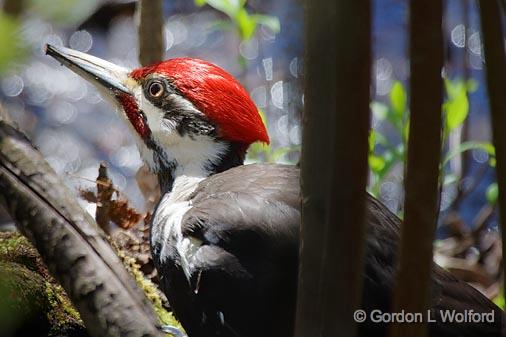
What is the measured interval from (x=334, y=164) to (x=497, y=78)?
0.21 metres

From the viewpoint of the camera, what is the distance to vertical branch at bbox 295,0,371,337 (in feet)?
3.55

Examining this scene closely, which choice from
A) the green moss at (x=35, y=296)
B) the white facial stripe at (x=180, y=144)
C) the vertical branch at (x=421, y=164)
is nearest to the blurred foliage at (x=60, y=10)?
the vertical branch at (x=421, y=164)

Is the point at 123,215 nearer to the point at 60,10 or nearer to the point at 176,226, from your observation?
the point at 176,226

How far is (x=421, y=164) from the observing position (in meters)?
1.14

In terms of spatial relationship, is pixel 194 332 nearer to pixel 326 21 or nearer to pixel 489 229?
pixel 326 21

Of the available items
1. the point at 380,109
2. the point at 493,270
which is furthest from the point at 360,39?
the point at 493,270

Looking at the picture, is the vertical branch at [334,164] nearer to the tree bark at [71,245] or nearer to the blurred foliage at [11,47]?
the blurred foliage at [11,47]

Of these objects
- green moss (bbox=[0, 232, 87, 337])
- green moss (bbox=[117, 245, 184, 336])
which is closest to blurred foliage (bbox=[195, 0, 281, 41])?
green moss (bbox=[117, 245, 184, 336])

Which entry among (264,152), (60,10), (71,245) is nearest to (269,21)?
(264,152)

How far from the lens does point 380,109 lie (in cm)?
357

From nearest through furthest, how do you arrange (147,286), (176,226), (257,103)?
(176,226), (147,286), (257,103)

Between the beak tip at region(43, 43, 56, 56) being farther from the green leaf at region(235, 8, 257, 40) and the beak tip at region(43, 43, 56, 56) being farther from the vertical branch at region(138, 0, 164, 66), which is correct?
the green leaf at region(235, 8, 257, 40)

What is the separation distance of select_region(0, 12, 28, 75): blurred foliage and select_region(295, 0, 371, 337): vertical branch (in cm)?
34

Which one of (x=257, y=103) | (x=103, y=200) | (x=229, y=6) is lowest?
(x=103, y=200)
